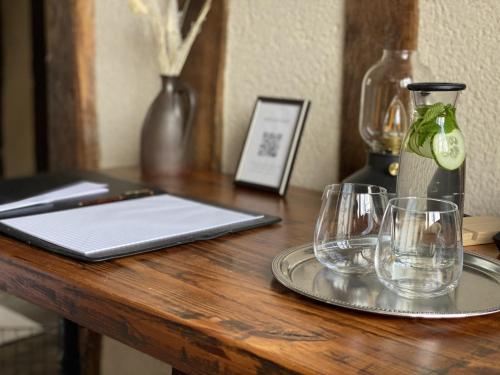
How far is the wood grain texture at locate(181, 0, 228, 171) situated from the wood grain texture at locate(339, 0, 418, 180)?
37cm

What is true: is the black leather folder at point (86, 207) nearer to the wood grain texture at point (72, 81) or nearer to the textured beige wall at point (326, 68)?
the textured beige wall at point (326, 68)

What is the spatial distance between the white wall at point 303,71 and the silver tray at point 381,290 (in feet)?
1.26

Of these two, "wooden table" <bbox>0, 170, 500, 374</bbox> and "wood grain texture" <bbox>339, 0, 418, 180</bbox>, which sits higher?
"wood grain texture" <bbox>339, 0, 418, 180</bbox>

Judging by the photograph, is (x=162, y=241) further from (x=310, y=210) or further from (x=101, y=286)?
(x=310, y=210)

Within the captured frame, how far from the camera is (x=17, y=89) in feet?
13.4

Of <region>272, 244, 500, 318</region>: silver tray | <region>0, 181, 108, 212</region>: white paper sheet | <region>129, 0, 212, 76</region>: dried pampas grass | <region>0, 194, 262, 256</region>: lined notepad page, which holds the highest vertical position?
<region>129, 0, 212, 76</region>: dried pampas grass

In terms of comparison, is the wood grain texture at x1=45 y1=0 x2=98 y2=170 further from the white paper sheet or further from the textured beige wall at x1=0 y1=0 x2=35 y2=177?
the textured beige wall at x1=0 y1=0 x2=35 y2=177

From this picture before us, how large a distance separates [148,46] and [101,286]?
44.7 inches

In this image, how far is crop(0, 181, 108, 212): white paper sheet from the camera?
1.40 m

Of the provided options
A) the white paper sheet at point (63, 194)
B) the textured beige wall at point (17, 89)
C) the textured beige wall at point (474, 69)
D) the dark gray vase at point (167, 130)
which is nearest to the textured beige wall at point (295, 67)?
the dark gray vase at point (167, 130)

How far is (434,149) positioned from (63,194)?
0.73 m

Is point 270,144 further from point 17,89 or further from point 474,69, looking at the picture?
point 17,89

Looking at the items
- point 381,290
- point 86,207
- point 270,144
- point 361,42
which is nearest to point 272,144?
point 270,144

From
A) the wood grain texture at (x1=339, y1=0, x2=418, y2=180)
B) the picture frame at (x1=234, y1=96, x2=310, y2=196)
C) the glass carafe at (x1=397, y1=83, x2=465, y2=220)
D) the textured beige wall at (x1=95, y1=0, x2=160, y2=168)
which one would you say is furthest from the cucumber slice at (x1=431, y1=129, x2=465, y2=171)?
the textured beige wall at (x1=95, y1=0, x2=160, y2=168)
